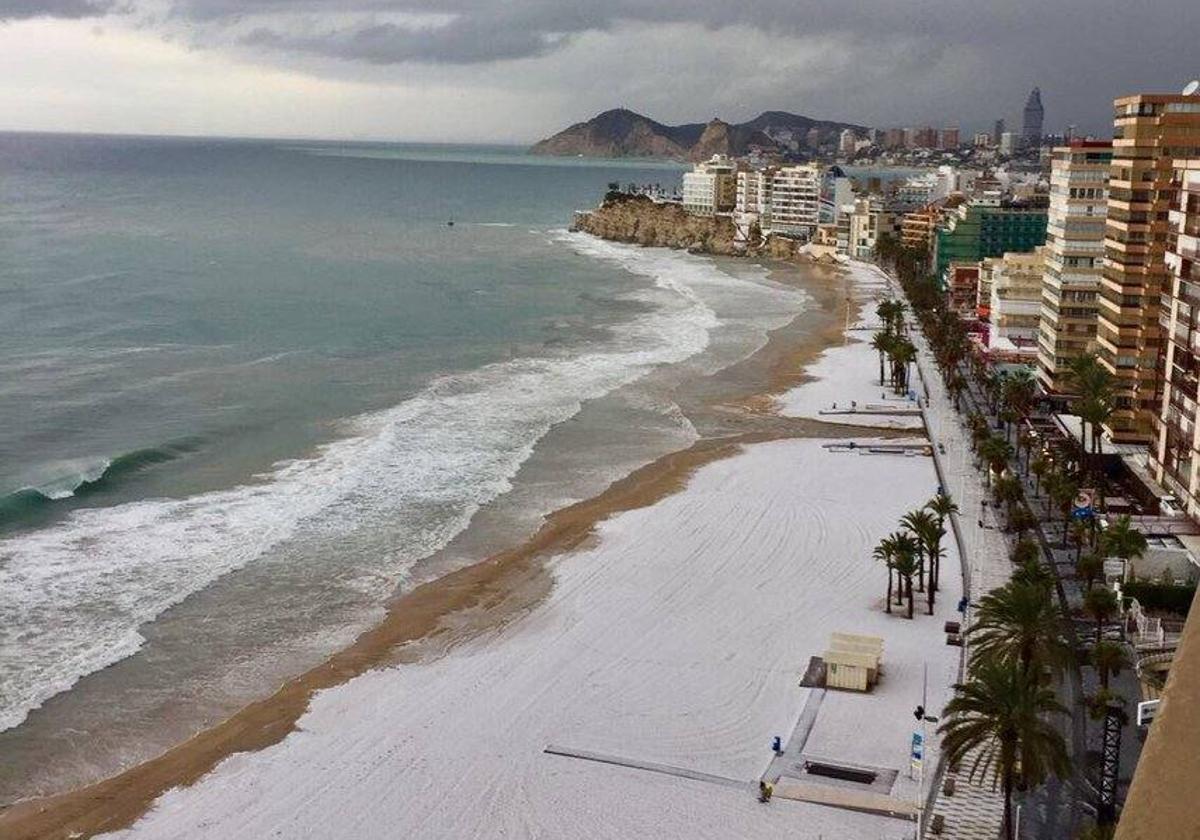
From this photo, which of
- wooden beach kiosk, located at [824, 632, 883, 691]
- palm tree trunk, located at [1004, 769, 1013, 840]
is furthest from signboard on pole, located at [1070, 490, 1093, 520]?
palm tree trunk, located at [1004, 769, 1013, 840]

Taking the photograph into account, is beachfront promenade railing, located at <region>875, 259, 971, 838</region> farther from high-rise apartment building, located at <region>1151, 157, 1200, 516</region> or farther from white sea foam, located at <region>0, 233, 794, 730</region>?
white sea foam, located at <region>0, 233, 794, 730</region>

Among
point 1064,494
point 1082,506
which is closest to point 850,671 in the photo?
point 1064,494

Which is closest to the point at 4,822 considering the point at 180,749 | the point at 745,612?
the point at 180,749

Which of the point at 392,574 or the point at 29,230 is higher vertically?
the point at 29,230

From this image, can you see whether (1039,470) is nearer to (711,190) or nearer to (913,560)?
(913,560)

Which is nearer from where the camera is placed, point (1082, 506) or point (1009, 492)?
point (1009, 492)

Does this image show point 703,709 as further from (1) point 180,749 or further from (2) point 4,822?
(2) point 4,822
